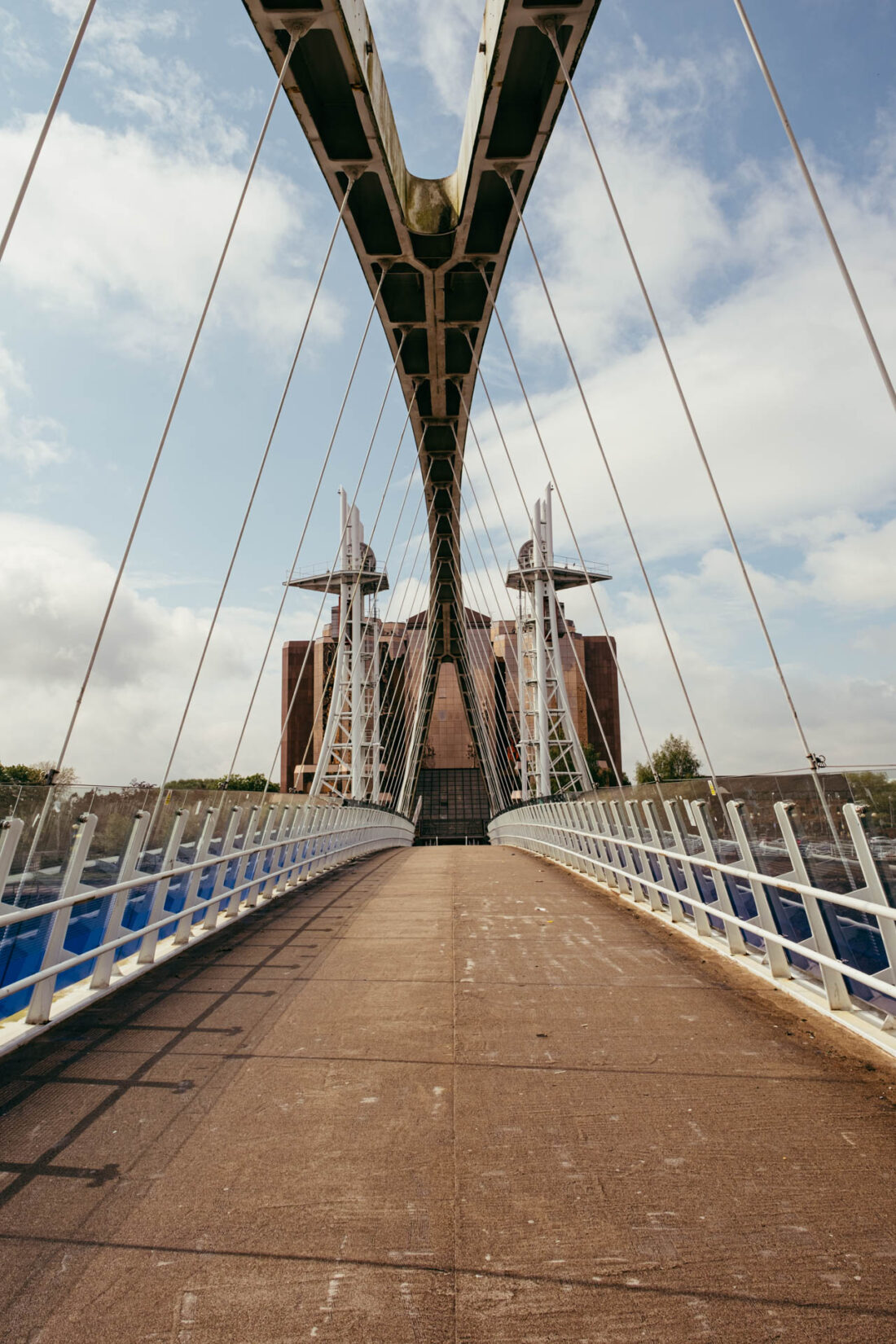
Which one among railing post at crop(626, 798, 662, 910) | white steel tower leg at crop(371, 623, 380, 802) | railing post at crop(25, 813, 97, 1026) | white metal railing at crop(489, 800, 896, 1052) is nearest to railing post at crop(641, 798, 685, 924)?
white metal railing at crop(489, 800, 896, 1052)

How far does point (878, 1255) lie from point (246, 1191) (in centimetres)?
211

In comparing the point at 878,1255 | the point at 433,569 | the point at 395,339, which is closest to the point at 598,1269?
Answer: the point at 878,1255

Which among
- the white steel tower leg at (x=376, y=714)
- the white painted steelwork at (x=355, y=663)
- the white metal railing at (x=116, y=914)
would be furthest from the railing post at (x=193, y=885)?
the white steel tower leg at (x=376, y=714)

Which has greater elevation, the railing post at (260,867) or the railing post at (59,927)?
the railing post at (260,867)

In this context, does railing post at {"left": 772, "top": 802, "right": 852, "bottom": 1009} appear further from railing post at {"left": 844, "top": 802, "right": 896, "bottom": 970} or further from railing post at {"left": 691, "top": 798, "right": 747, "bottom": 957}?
railing post at {"left": 691, "top": 798, "right": 747, "bottom": 957}

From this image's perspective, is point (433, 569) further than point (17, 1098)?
Yes

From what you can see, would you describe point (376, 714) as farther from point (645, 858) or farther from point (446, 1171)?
point (446, 1171)

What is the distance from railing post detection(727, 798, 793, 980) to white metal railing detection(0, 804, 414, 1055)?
14.0 feet

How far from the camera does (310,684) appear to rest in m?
76.8

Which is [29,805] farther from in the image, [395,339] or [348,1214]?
[395,339]

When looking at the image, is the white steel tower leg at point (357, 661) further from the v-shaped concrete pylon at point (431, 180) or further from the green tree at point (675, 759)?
the green tree at point (675, 759)

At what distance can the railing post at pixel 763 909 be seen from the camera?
6.03 meters

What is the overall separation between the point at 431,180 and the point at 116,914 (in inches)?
671

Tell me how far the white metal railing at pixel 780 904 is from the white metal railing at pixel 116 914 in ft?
14.1
